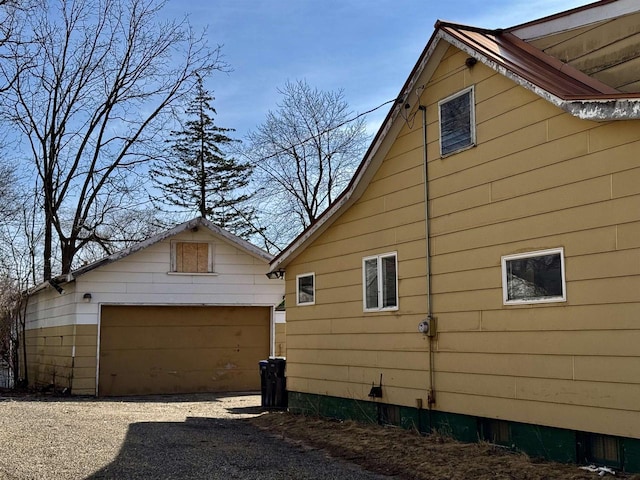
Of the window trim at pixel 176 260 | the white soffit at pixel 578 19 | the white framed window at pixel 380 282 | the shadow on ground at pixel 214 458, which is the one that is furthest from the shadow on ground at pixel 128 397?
the white soffit at pixel 578 19

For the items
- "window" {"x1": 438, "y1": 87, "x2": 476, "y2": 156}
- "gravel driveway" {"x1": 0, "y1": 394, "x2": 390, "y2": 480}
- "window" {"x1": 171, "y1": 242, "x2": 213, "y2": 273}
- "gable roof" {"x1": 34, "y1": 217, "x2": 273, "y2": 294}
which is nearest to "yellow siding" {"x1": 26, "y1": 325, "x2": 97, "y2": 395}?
"gable roof" {"x1": 34, "y1": 217, "x2": 273, "y2": 294}

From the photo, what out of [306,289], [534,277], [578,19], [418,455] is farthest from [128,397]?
[578,19]

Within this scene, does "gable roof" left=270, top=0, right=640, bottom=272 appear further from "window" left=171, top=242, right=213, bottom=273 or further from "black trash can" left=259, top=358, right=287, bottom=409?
"window" left=171, top=242, right=213, bottom=273

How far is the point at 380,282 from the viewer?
1103cm

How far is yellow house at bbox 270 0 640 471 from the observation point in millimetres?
7289

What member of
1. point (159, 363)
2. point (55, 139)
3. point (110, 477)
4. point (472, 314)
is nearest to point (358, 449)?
point (472, 314)

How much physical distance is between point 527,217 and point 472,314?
4.82ft

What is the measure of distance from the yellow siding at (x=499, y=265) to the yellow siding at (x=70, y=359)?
731cm

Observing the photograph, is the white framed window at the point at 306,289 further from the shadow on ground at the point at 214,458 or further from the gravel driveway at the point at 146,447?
the shadow on ground at the point at 214,458

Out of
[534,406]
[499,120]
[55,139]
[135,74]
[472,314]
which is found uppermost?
[135,74]

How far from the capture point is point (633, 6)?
326 inches

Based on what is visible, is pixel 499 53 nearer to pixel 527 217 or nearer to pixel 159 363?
pixel 527 217

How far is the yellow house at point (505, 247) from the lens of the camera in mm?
7289

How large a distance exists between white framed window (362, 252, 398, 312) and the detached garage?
24.3ft
